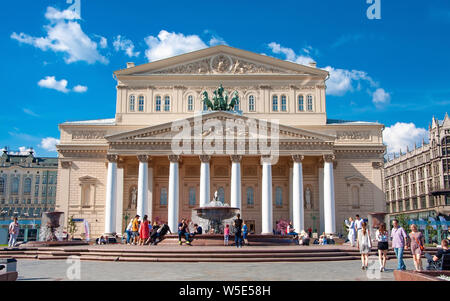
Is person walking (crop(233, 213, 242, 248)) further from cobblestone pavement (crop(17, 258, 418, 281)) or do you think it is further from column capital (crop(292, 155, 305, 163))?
column capital (crop(292, 155, 305, 163))

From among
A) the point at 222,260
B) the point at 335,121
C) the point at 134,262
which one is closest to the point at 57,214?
the point at 134,262

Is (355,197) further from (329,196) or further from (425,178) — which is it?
(425,178)

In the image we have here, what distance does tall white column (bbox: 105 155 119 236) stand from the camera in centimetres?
4453

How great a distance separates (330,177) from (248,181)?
350 inches

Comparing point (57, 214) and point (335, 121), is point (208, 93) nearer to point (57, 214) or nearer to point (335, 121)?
point (335, 121)

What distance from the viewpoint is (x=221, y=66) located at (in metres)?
52.4

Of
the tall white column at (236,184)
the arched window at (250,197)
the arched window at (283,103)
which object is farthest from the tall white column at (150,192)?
the arched window at (283,103)

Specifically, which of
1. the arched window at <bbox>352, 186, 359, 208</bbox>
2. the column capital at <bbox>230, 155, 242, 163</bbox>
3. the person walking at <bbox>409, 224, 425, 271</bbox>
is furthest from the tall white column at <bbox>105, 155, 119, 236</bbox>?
the person walking at <bbox>409, 224, 425, 271</bbox>

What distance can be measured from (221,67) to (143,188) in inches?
638

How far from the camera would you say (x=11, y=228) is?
2519 centimetres

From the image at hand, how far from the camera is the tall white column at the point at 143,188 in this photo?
4353 centimetres

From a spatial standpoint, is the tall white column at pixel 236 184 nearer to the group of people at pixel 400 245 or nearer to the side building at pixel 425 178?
the group of people at pixel 400 245

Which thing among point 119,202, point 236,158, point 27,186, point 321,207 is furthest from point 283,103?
point 27,186

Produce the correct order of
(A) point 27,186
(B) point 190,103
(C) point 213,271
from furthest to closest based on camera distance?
1. (A) point 27,186
2. (B) point 190,103
3. (C) point 213,271
